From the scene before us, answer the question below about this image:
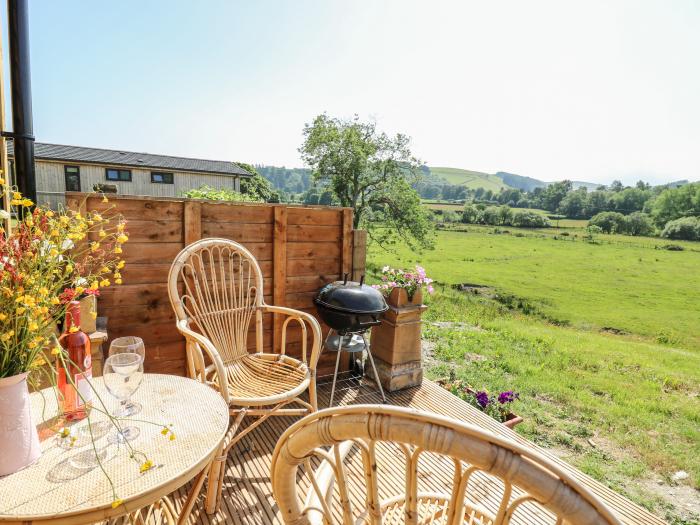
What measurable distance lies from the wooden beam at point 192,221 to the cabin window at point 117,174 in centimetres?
2009

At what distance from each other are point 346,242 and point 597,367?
4.59 m

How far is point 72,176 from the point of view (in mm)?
18500

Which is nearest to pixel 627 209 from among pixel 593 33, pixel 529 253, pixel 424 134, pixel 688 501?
pixel 529 253

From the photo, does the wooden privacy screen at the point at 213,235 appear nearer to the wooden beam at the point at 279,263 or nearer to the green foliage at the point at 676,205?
the wooden beam at the point at 279,263

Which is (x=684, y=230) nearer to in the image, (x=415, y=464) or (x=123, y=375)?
(x=415, y=464)

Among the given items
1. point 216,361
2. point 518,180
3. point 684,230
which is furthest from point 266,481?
point 518,180

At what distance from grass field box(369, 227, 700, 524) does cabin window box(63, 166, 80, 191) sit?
17884mm

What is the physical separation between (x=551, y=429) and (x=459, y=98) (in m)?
10.5

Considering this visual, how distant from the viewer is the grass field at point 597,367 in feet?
9.34

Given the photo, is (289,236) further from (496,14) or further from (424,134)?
(424,134)

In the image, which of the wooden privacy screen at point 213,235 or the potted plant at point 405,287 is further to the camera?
the potted plant at point 405,287

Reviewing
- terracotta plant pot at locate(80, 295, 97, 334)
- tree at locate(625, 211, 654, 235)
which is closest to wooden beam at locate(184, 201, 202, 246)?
terracotta plant pot at locate(80, 295, 97, 334)

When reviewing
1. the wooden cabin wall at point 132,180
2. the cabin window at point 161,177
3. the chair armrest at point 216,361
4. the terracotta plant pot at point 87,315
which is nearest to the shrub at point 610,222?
the wooden cabin wall at point 132,180

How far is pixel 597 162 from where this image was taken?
34031mm
